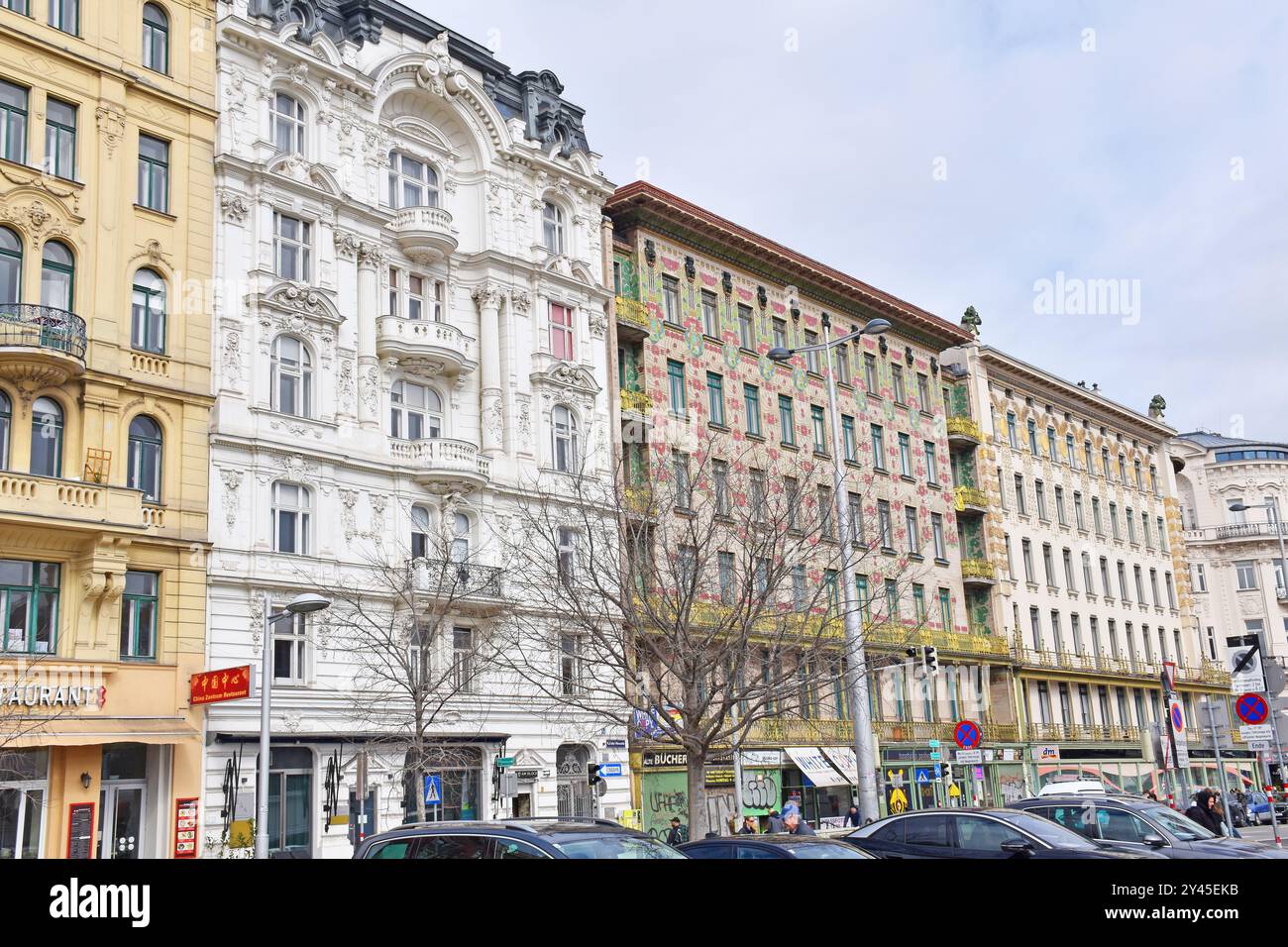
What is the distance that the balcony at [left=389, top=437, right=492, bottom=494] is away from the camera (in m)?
35.4

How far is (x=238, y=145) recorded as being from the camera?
109ft

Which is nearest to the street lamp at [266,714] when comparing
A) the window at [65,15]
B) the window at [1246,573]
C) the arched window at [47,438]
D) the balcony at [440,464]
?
the arched window at [47,438]

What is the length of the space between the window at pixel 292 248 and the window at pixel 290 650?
8.89 meters

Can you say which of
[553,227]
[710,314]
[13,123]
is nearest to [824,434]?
[710,314]

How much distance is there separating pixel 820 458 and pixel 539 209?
Answer: 14.7m

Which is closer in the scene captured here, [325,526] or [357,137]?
[325,526]

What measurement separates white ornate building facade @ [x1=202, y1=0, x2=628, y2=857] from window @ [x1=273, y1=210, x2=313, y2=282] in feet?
0.19

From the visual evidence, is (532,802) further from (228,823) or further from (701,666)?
(701,666)

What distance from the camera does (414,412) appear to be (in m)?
36.8

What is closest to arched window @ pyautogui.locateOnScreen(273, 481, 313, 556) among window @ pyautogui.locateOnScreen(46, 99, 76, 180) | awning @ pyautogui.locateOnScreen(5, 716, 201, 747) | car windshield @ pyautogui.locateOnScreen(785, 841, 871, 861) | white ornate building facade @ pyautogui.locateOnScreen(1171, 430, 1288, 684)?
awning @ pyautogui.locateOnScreen(5, 716, 201, 747)

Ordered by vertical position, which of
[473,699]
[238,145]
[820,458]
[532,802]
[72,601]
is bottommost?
[532,802]

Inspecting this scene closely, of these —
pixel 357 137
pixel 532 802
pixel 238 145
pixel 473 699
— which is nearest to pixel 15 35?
pixel 238 145

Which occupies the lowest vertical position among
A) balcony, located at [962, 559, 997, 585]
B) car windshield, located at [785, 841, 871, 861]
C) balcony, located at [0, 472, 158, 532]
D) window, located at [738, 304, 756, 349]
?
car windshield, located at [785, 841, 871, 861]

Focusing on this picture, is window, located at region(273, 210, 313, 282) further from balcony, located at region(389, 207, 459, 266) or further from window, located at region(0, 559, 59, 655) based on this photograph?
window, located at region(0, 559, 59, 655)
